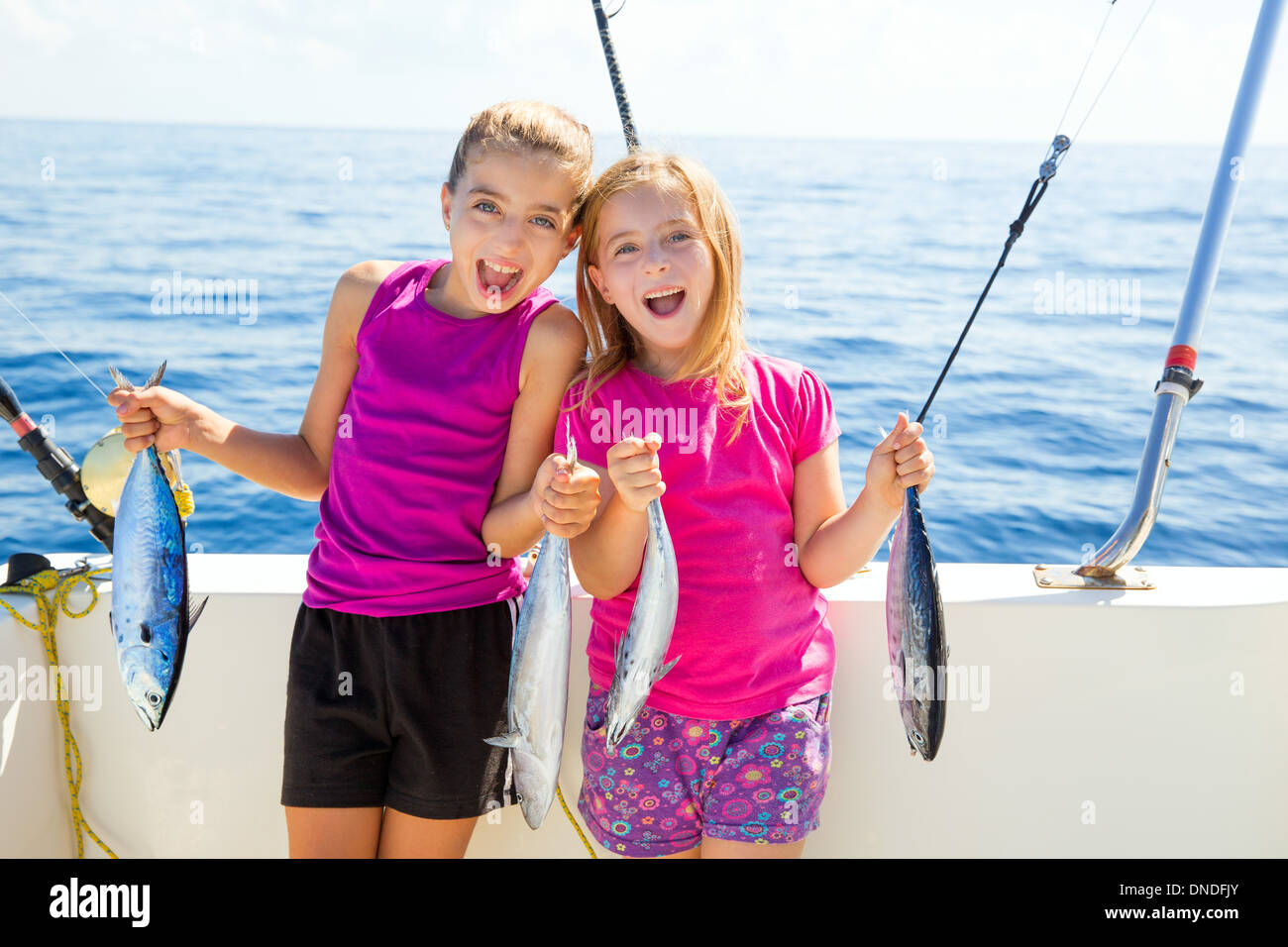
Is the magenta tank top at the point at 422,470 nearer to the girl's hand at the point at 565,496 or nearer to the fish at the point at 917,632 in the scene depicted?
the girl's hand at the point at 565,496

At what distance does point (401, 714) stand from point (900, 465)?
0.95m

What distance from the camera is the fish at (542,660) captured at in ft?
5.01

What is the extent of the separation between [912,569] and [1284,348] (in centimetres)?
1271

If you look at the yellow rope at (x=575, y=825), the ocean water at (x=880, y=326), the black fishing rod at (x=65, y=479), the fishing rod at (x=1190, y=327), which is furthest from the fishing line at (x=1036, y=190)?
the black fishing rod at (x=65, y=479)

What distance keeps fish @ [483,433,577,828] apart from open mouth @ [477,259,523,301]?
39 centimetres

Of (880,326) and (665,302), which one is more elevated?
(880,326)

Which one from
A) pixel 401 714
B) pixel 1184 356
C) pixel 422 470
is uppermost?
pixel 1184 356

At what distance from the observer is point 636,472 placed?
1.47 meters

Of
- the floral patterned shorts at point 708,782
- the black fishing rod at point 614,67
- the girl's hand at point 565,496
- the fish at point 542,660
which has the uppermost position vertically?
the black fishing rod at point 614,67

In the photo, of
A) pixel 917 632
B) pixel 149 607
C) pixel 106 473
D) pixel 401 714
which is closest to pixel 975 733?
pixel 917 632

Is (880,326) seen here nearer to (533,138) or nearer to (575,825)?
(575,825)

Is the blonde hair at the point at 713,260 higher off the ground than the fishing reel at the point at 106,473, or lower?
higher

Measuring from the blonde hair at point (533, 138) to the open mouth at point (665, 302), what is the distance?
8.5 inches
